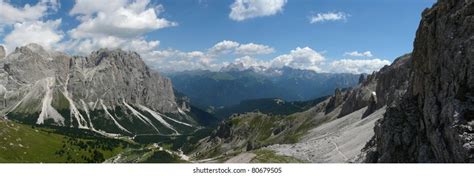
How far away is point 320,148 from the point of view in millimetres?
93875

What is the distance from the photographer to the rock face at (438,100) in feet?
78.7

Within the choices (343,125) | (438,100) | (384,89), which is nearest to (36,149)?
(343,125)

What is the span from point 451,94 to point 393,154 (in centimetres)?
957

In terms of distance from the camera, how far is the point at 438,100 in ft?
100

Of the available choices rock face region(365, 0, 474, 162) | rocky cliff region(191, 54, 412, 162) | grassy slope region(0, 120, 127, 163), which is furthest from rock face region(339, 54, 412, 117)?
grassy slope region(0, 120, 127, 163)

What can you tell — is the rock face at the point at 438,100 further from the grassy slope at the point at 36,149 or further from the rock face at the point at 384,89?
the grassy slope at the point at 36,149

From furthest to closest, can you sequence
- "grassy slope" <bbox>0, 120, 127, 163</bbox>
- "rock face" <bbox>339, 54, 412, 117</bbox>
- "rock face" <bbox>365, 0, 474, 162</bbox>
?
"grassy slope" <bbox>0, 120, 127, 163</bbox>, "rock face" <bbox>339, 54, 412, 117</bbox>, "rock face" <bbox>365, 0, 474, 162</bbox>

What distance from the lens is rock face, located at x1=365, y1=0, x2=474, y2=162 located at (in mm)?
23984

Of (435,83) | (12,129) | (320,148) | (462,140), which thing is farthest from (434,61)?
(12,129)

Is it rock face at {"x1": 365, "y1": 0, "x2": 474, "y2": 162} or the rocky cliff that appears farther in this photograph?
the rocky cliff

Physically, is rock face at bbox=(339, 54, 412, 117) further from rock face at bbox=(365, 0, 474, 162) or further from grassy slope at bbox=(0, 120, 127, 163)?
grassy slope at bbox=(0, 120, 127, 163)

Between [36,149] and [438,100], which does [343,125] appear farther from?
[36,149]

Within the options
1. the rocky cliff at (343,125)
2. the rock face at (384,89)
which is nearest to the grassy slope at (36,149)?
the rocky cliff at (343,125)
